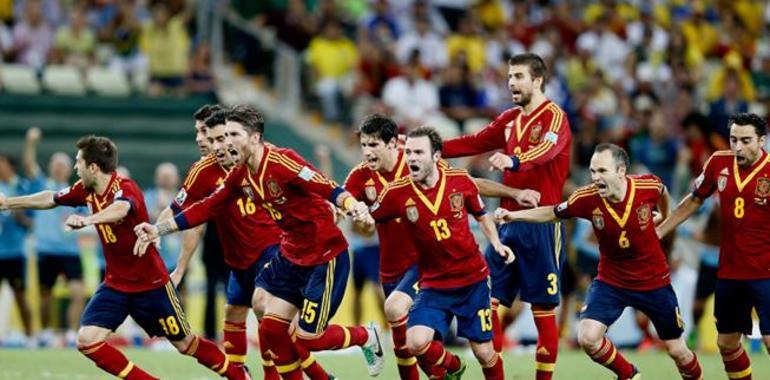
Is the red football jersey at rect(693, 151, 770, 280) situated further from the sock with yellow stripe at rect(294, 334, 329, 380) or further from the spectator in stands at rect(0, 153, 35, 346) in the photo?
the spectator in stands at rect(0, 153, 35, 346)

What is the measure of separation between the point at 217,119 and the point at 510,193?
2457 mm

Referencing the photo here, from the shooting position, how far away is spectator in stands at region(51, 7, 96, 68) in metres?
22.7

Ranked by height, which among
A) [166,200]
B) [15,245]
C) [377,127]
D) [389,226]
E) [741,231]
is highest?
[377,127]

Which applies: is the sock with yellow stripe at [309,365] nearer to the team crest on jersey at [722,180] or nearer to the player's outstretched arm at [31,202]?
the player's outstretched arm at [31,202]

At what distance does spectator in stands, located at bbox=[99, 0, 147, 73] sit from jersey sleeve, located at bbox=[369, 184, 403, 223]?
11862 millimetres

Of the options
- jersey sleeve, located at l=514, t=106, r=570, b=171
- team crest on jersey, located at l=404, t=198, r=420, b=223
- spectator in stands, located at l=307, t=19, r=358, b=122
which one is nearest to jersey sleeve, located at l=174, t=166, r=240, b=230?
team crest on jersey, located at l=404, t=198, r=420, b=223

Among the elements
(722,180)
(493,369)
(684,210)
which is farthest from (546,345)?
(722,180)

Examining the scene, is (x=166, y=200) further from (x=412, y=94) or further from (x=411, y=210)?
(x=411, y=210)

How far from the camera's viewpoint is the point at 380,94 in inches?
908

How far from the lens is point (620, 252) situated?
40.4 feet

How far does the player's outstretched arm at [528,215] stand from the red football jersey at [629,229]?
0.08 m

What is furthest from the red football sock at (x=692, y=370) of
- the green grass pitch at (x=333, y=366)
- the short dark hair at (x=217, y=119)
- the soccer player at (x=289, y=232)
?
the short dark hair at (x=217, y=119)

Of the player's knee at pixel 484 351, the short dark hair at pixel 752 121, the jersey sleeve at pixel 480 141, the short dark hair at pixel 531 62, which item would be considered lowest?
the player's knee at pixel 484 351

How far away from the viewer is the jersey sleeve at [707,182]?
12508mm
